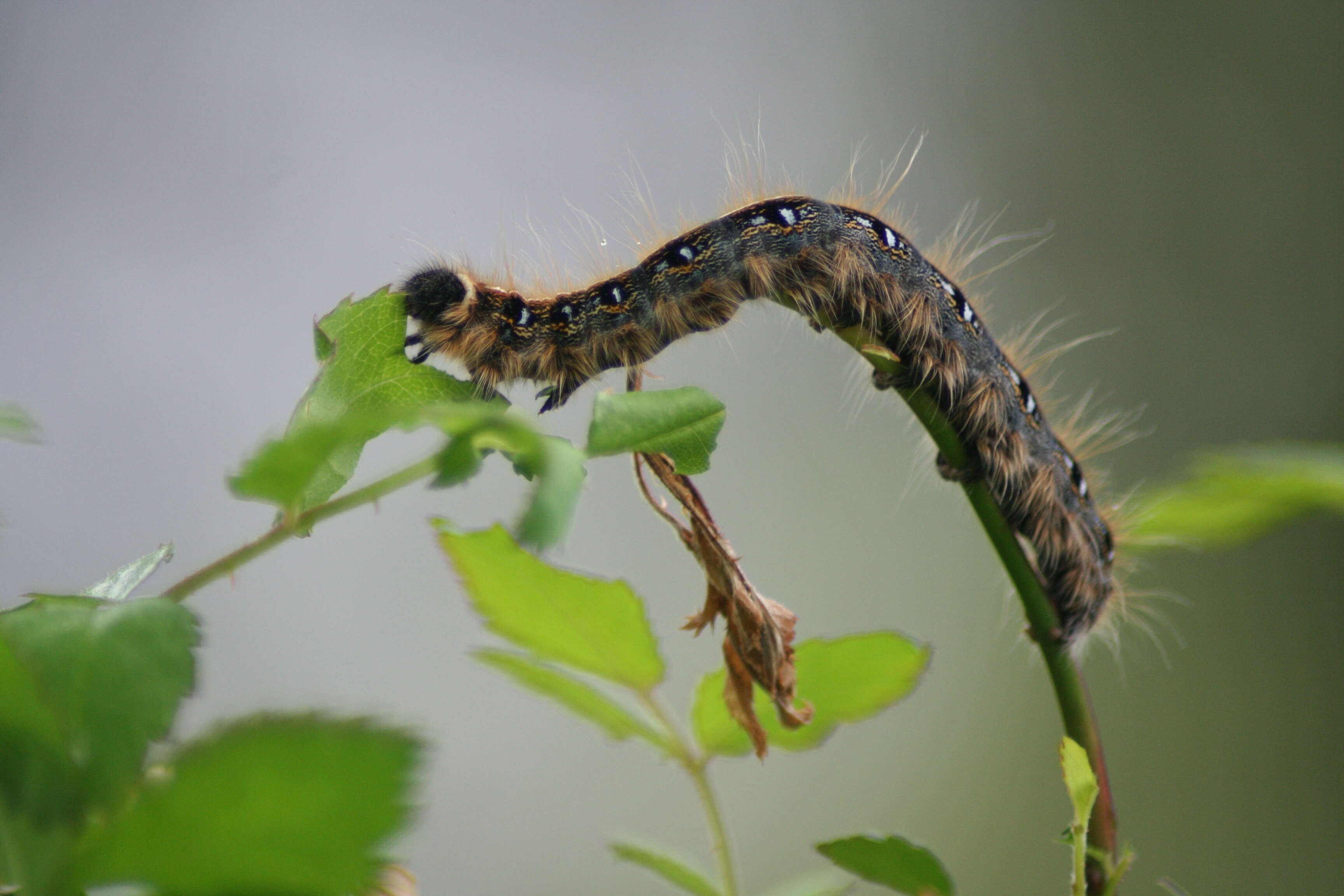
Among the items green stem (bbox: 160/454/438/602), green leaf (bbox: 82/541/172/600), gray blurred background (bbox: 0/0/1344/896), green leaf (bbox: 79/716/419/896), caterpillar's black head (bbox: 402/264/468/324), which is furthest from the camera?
gray blurred background (bbox: 0/0/1344/896)

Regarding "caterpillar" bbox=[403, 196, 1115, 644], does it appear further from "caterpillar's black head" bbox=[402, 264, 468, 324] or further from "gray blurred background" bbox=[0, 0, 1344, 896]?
"gray blurred background" bbox=[0, 0, 1344, 896]

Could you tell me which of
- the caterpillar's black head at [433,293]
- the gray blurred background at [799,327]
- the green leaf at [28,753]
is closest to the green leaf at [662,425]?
the green leaf at [28,753]

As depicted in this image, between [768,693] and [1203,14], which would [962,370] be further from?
[1203,14]

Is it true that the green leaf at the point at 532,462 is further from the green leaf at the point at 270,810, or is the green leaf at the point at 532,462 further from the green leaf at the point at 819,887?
the green leaf at the point at 819,887

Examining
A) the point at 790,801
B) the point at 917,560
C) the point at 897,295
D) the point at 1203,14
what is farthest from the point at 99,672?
the point at 1203,14

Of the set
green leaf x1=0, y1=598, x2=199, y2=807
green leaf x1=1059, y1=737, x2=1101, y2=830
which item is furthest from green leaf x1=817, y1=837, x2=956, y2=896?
green leaf x1=0, y1=598, x2=199, y2=807

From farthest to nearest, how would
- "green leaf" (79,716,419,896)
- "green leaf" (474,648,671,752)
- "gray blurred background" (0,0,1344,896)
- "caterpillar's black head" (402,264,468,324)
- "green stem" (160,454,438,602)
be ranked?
"gray blurred background" (0,0,1344,896), "caterpillar's black head" (402,264,468,324), "green leaf" (474,648,671,752), "green stem" (160,454,438,602), "green leaf" (79,716,419,896)
